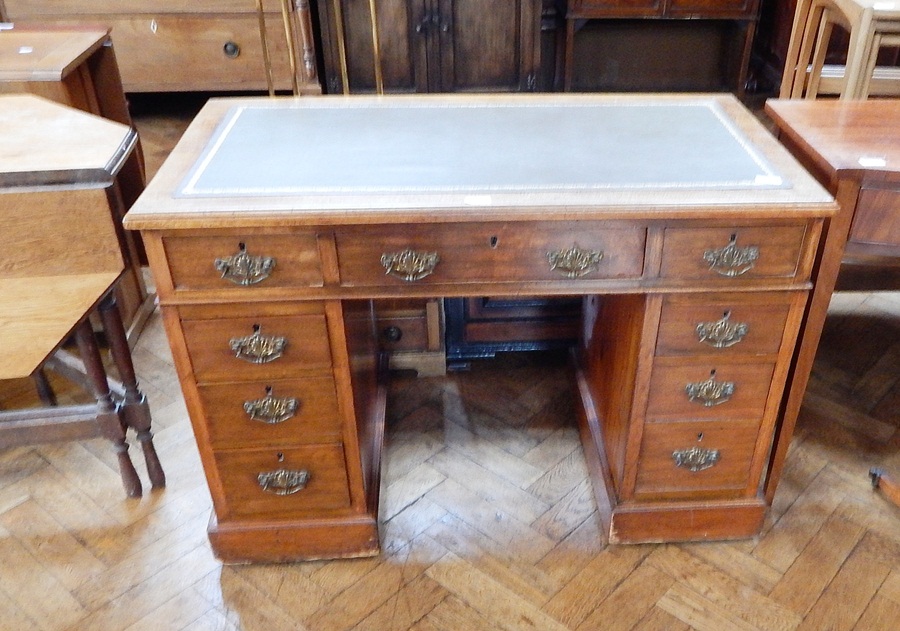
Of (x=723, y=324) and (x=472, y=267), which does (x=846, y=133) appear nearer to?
(x=723, y=324)

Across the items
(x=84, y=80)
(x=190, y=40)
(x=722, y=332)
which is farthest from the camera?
(x=190, y=40)

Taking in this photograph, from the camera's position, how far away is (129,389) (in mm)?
1489

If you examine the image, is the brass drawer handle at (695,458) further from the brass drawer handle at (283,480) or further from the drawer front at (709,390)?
the brass drawer handle at (283,480)

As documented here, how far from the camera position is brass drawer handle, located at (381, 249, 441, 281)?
113 centimetres

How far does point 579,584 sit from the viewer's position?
139 cm

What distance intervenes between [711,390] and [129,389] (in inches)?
43.1

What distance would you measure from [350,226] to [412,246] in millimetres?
96

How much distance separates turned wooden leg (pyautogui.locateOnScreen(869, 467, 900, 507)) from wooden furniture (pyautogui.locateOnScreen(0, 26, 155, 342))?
1714 millimetres

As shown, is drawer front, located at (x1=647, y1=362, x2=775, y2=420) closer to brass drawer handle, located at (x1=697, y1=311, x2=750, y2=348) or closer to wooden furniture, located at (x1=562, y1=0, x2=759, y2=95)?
brass drawer handle, located at (x1=697, y1=311, x2=750, y2=348)

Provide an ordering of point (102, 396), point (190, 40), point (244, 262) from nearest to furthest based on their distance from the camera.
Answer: point (244, 262)
point (102, 396)
point (190, 40)

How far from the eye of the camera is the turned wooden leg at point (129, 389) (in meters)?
1.44

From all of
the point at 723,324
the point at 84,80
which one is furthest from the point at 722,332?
the point at 84,80

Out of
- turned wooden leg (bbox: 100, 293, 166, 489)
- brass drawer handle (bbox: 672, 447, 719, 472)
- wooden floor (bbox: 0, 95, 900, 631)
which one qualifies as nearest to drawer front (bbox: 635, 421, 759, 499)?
brass drawer handle (bbox: 672, 447, 719, 472)

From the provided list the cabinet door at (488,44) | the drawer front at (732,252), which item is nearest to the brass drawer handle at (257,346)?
the drawer front at (732,252)
